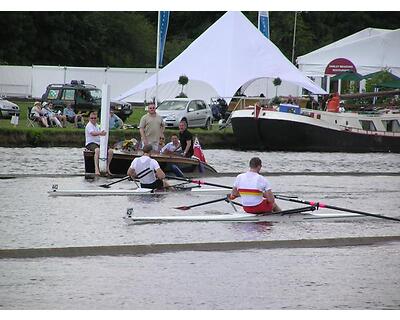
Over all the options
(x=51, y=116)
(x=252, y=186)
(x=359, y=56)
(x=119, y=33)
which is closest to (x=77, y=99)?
(x=51, y=116)

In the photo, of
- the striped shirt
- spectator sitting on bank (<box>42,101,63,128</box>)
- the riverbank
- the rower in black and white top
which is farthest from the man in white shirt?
spectator sitting on bank (<box>42,101,63,128</box>)

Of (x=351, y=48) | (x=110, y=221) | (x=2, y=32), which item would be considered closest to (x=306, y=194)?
(x=110, y=221)

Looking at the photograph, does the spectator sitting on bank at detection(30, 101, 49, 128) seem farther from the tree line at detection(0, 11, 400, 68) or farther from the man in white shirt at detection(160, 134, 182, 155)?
the tree line at detection(0, 11, 400, 68)

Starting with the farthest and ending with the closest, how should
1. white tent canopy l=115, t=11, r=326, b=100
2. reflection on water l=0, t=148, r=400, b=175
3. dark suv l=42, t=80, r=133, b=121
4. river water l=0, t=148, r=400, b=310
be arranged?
dark suv l=42, t=80, r=133, b=121
white tent canopy l=115, t=11, r=326, b=100
reflection on water l=0, t=148, r=400, b=175
river water l=0, t=148, r=400, b=310

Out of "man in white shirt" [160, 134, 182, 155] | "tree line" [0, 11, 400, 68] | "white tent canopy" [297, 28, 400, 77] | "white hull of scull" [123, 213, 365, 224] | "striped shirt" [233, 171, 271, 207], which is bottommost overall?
"white hull of scull" [123, 213, 365, 224]

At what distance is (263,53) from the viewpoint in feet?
135

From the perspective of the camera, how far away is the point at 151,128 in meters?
23.6

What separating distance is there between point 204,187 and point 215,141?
17.5 metres

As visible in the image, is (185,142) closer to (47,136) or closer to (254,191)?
(254,191)

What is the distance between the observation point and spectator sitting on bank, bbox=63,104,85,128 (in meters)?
40.0

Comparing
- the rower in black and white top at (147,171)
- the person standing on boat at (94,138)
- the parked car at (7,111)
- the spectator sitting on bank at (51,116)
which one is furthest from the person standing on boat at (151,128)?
the parked car at (7,111)

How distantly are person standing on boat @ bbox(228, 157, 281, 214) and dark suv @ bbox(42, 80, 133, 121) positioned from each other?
28.0m

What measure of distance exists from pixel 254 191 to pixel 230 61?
24391 mm

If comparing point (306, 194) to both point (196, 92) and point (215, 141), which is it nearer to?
point (215, 141)
